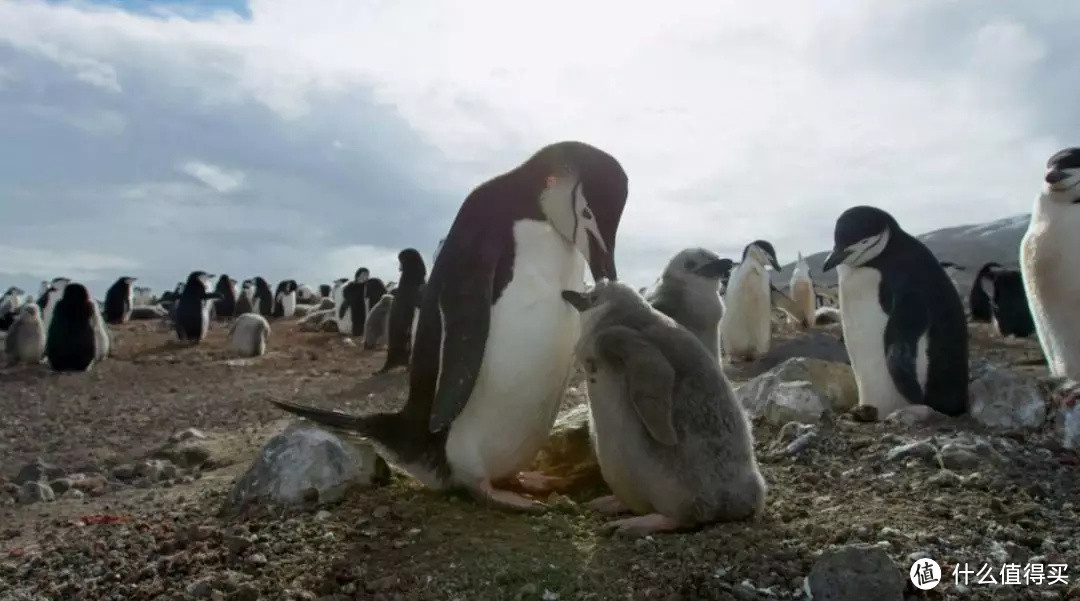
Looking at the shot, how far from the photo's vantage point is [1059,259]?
696 centimetres

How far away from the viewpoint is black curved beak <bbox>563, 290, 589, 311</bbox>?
3816 mm

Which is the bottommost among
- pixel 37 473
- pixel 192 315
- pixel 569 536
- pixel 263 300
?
pixel 37 473

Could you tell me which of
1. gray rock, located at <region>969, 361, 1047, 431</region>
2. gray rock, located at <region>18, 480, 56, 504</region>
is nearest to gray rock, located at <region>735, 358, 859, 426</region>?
gray rock, located at <region>969, 361, 1047, 431</region>

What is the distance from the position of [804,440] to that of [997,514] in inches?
47.2

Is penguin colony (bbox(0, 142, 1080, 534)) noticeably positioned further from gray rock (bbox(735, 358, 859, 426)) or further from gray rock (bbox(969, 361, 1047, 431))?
gray rock (bbox(969, 361, 1047, 431))

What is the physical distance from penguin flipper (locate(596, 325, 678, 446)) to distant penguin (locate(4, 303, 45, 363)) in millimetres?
14263

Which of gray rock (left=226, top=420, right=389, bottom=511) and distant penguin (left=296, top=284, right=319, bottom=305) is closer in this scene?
gray rock (left=226, top=420, right=389, bottom=511)

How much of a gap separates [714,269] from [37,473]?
15.4 feet

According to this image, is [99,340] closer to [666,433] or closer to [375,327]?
[375,327]

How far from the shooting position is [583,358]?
3.72 meters

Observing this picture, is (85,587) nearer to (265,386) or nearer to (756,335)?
(265,386)

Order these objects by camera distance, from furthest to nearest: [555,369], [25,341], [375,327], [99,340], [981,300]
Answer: [981,300] → [375,327] → [25,341] → [99,340] → [555,369]

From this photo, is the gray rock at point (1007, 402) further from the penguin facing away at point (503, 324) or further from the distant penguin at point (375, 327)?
the distant penguin at point (375, 327)

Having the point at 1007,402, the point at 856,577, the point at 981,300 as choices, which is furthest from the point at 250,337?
the point at 981,300
